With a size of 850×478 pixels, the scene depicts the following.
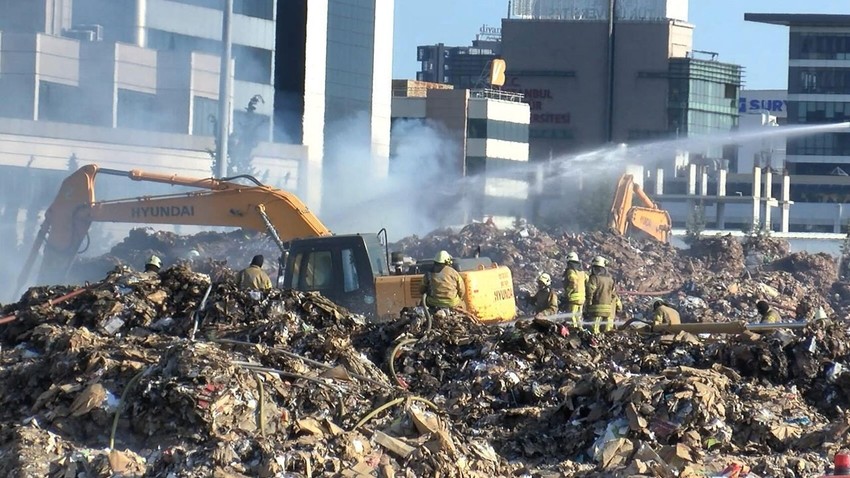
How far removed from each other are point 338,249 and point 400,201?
4403 centimetres

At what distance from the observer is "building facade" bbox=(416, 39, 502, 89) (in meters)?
112

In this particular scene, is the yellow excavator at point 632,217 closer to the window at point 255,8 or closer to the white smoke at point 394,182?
the white smoke at point 394,182

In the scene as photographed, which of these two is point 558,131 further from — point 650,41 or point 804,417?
point 804,417

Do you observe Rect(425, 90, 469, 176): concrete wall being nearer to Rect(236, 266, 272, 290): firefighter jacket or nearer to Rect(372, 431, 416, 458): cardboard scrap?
Rect(236, 266, 272, 290): firefighter jacket

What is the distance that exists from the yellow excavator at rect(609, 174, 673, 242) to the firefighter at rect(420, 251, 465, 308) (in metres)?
26.1

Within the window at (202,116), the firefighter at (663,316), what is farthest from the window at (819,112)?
the firefighter at (663,316)

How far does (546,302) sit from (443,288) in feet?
10.9

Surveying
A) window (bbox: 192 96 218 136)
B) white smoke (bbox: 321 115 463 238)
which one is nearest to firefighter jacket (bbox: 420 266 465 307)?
white smoke (bbox: 321 115 463 238)

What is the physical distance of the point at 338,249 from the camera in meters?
21.9

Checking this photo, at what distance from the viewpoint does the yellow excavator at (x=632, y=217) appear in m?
46.7

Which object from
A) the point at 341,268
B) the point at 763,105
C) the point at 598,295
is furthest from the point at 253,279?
the point at 763,105

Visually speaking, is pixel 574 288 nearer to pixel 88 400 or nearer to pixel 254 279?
pixel 254 279

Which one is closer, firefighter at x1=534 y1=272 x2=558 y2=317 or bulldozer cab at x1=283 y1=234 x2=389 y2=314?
bulldozer cab at x1=283 y1=234 x2=389 y2=314

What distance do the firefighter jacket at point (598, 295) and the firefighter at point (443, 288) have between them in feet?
6.52
